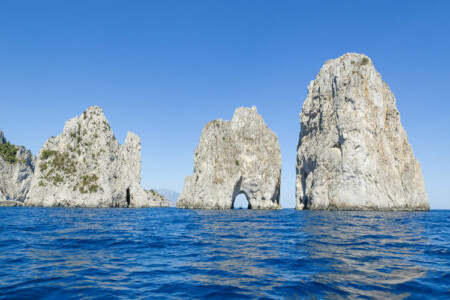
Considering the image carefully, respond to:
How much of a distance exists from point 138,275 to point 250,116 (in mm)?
82566

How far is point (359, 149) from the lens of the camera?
64.5 m

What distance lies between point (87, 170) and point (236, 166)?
49.7m

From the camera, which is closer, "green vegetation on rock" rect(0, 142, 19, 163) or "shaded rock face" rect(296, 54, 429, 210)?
"shaded rock face" rect(296, 54, 429, 210)

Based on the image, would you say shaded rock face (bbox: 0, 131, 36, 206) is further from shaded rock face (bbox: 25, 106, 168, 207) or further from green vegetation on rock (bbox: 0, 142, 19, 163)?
shaded rock face (bbox: 25, 106, 168, 207)

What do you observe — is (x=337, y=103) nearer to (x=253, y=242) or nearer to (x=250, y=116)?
(x=250, y=116)

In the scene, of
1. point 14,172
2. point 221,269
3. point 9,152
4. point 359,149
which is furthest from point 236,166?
point 9,152

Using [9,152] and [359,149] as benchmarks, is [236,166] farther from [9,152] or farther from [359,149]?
[9,152]

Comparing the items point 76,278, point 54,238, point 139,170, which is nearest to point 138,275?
point 76,278

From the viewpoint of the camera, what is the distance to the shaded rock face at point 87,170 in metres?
88.9

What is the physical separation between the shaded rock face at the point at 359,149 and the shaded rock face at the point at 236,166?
12930 millimetres

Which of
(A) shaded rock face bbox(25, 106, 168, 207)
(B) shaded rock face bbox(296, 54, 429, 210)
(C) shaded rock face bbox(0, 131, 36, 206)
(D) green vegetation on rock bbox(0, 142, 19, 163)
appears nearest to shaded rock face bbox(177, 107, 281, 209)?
(B) shaded rock face bbox(296, 54, 429, 210)

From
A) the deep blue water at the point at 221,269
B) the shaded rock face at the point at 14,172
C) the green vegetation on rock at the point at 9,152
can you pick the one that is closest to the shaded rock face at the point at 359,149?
the deep blue water at the point at 221,269

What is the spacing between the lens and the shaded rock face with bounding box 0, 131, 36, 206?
9681 centimetres

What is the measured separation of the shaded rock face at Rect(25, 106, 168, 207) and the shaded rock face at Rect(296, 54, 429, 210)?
60.9 m
